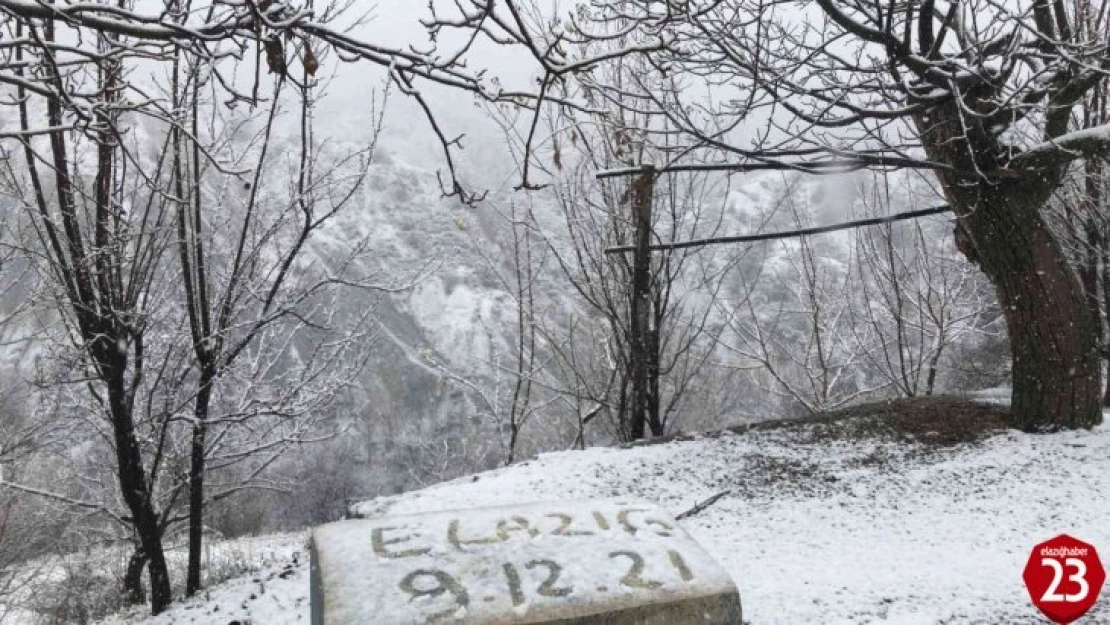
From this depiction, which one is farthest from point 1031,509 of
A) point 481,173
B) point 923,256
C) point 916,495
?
point 481,173

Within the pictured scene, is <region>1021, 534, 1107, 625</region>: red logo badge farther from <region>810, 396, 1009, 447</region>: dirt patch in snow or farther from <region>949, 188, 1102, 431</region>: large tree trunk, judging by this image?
<region>949, 188, 1102, 431</region>: large tree trunk

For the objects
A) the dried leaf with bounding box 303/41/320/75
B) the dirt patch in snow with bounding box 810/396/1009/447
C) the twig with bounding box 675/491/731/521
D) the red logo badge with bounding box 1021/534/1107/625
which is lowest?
the red logo badge with bounding box 1021/534/1107/625

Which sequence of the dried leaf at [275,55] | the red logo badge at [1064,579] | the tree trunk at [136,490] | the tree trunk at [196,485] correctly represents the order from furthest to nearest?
the tree trunk at [196,485], the tree trunk at [136,490], the red logo badge at [1064,579], the dried leaf at [275,55]

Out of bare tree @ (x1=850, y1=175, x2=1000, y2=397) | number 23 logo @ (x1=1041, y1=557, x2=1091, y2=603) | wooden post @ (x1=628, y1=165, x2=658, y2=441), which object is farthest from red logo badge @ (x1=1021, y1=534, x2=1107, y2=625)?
bare tree @ (x1=850, y1=175, x2=1000, y2=397)

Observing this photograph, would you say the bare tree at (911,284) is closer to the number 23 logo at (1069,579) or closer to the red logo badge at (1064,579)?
the red logo badge at (1064,579)

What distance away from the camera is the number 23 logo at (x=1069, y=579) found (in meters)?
2.90

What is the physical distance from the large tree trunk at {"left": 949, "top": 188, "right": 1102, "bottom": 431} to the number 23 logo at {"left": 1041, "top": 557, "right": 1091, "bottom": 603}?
2.24 meters

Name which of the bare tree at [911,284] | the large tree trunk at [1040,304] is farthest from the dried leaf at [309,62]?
the bare tree at [911,284]

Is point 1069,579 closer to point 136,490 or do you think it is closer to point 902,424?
point 902,424

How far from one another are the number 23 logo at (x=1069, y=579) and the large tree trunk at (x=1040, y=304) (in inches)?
88.1

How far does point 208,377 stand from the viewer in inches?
231

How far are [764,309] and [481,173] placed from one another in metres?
16.8

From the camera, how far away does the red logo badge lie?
2.82 meters

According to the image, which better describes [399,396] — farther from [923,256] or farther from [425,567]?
[425,567]
